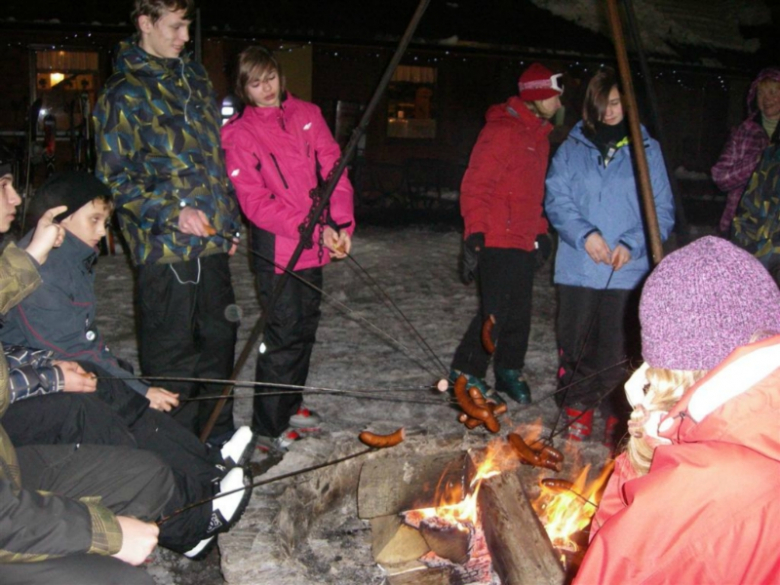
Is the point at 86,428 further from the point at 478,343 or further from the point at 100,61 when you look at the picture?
the point at 100,61

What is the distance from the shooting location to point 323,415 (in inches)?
162

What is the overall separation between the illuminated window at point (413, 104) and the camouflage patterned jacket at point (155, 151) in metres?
12.9

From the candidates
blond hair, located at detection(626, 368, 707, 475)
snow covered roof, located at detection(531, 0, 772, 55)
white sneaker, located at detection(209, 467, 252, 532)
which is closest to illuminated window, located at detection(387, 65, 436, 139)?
snow covered roof, located at detection(531, 0, 772, 55)

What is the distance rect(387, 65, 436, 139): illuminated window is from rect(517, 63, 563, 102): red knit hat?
40.0 feet

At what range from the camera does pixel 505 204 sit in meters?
4.02

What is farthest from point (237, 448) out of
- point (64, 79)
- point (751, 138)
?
point (64, 79)

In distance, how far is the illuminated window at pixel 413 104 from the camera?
1589 centimetres

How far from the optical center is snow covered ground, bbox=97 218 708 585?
278 cm

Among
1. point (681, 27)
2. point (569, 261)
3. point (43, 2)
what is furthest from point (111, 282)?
point (681, 27)

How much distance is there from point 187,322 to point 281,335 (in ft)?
1.58

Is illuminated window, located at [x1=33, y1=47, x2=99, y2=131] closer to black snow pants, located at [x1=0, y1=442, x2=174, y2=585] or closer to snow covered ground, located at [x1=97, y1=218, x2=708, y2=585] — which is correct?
snow covered ground, located at [x1=97, y1=218, x2=708, y2=585]

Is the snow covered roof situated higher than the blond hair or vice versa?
the snow covered roof

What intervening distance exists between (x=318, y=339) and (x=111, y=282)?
2.86 m

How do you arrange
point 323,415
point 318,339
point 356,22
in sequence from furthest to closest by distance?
point 356,22
point 318,339
point 323,415
